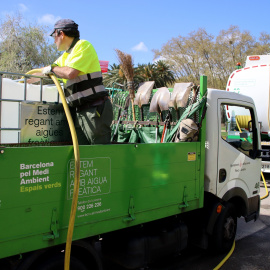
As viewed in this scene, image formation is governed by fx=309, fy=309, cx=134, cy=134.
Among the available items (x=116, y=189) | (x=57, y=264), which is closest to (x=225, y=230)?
(x=116, y=189)

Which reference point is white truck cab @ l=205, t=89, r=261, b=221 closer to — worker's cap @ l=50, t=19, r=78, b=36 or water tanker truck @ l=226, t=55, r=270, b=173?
worker's cap @ l=50, t=19, r=78, b=36

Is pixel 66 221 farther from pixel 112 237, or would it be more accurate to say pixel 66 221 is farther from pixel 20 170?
pixel 112 237

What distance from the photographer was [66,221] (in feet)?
7.99

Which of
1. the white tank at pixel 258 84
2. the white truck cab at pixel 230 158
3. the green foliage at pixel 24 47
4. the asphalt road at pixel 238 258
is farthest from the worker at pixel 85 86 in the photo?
the green foliage at pixel 24 47

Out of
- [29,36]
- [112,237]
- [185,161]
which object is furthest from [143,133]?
[29,36]

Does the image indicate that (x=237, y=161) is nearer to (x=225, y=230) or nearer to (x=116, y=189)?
(x=225, y=230)

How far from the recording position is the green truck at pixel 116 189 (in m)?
2.23

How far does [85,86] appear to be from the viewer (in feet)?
10.5

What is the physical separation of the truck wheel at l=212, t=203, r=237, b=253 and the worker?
75.9 inches

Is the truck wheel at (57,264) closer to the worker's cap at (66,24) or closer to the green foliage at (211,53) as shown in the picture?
the worker's cap at (66,24)

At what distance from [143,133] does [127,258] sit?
2.06 m

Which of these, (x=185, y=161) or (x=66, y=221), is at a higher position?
(x=185, y=161)

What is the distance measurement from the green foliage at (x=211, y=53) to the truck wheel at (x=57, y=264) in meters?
30.4

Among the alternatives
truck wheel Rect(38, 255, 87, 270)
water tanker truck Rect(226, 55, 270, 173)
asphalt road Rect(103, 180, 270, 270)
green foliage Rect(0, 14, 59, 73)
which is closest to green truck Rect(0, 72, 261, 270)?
truck wheel Rect(38, 255, 87, 270)
